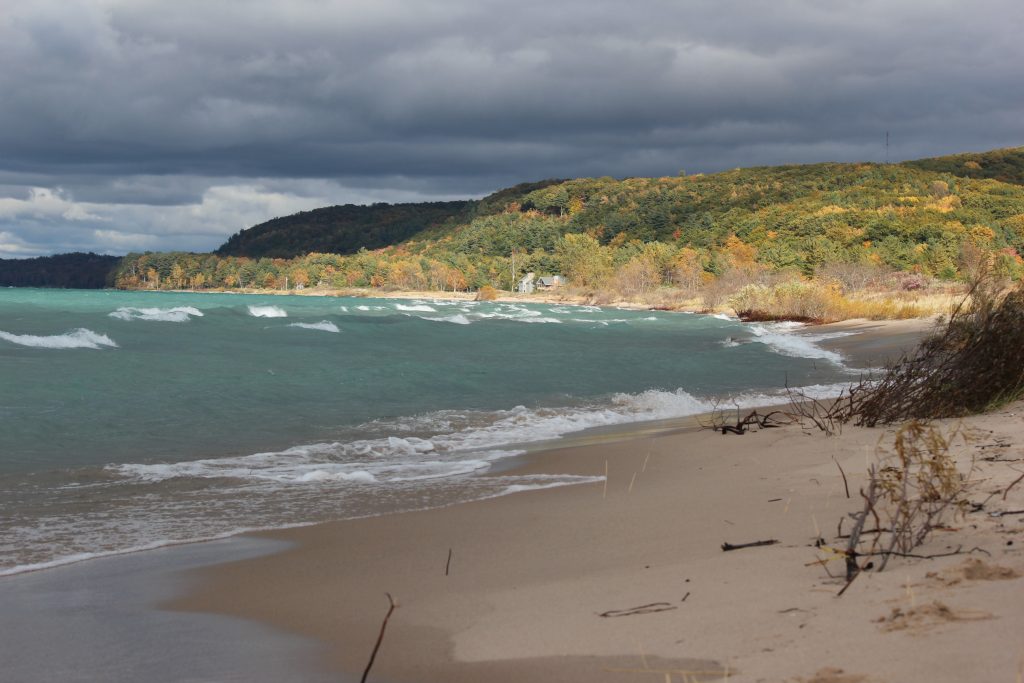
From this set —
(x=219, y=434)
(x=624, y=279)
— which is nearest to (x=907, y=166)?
(x=624, y=279)

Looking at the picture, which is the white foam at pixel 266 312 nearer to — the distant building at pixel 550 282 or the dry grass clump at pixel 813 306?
the dry grass clump at pixel 813 306

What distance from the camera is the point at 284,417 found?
15.1m

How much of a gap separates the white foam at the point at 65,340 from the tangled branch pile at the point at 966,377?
26.9 m

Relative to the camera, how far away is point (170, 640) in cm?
451

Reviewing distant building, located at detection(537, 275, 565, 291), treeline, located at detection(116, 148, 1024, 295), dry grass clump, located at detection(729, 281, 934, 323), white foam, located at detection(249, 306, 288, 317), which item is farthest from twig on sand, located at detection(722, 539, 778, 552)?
distant building, located at detection(537, 275, 565, 291)

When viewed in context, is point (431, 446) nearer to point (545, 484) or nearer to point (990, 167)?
point (545, 484)

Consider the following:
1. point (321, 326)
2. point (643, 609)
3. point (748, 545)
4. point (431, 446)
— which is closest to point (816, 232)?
point (321, 326)

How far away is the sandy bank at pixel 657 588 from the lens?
3219mm

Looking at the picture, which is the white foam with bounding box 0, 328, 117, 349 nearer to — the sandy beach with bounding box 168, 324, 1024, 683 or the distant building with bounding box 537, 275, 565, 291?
the sandy beach with bounding box 168, 324, 1024, 683

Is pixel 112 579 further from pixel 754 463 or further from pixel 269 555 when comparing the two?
pixel 754 463

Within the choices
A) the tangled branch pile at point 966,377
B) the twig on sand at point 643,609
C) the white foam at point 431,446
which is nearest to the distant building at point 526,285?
the white foam at point 431,446

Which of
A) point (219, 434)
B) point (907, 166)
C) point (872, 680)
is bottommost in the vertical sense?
point (219, 434)

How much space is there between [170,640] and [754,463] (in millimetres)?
5654

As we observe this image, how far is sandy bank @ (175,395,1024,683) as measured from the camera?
322 centimetres
